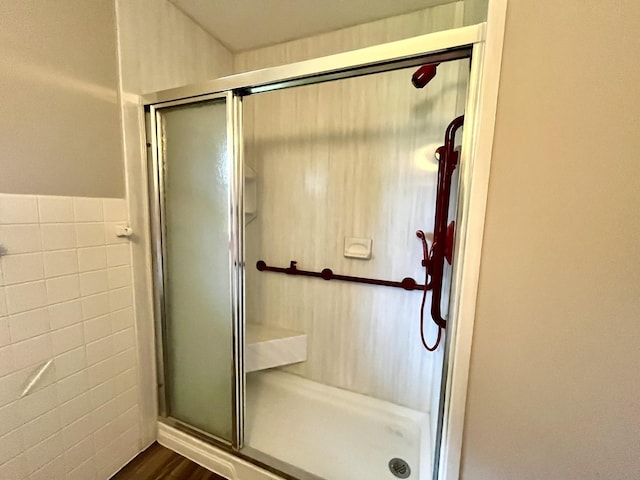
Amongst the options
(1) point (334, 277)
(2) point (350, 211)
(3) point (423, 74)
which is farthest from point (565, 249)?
(1) point (334, 277)

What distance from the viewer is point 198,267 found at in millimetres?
1382

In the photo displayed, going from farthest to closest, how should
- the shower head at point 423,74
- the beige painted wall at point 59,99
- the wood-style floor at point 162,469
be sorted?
the wood-style floor at point 162,469, the shower head at point 423,74, the beige painted wall at point 59,99

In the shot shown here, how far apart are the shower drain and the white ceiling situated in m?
2.47

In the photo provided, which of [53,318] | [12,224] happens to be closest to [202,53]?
[12,224]

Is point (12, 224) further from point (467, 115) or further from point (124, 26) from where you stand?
point (467, 115)

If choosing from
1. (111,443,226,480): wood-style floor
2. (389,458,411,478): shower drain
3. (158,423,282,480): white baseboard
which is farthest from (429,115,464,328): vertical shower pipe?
(111,443,226,480): wood-style floor

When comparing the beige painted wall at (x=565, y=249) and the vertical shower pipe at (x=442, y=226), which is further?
the vertical shower pipe at (x=442, y=226)

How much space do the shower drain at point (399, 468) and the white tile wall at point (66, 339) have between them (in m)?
1.38

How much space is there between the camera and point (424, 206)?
1.58 m

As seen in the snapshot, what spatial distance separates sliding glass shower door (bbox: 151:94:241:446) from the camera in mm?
1261

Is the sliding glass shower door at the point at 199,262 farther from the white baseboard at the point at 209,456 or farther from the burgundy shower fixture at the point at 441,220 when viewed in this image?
the burgundy shower fixture at the point at 441,220

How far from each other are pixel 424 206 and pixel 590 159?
925 mm

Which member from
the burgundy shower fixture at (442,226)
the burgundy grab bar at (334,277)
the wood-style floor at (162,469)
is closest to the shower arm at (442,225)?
the burgundy shower fixture at (442,226)

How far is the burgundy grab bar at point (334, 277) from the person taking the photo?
162 cm
